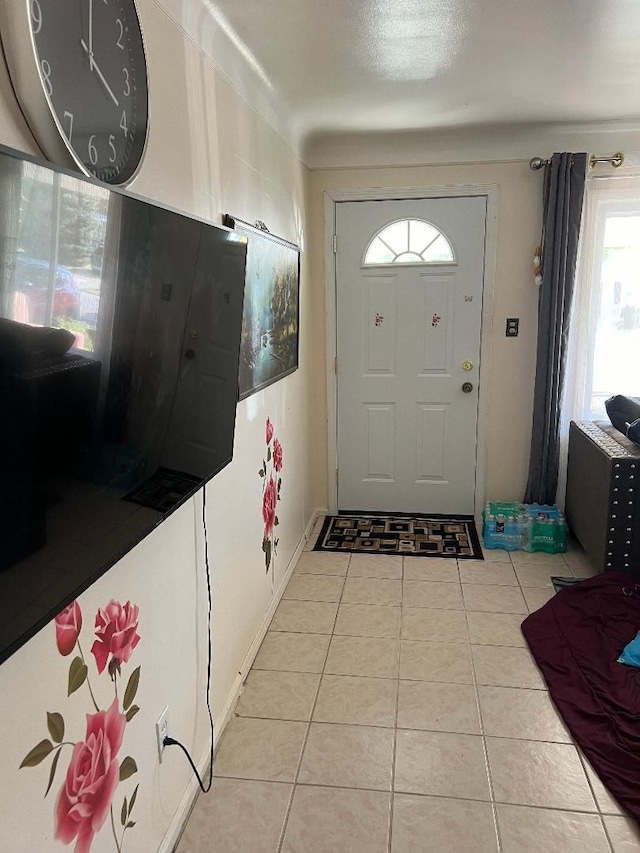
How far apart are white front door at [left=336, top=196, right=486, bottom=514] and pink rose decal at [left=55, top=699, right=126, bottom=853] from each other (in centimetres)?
282

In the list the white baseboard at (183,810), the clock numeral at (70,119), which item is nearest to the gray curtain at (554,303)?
the white baseboard at (183,810)

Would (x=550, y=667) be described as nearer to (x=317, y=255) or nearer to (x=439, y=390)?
(x=439, y=390)

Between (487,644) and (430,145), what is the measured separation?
271cm

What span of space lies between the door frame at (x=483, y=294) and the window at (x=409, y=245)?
0.56 feet

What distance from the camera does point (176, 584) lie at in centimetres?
169

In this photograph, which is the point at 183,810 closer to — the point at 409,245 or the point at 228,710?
the point at 228,710

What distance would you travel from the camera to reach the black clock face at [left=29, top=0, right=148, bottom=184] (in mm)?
1050

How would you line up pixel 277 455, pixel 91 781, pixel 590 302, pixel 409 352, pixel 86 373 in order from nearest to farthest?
1. pixel 86 373
2. pixel 91 781
3. pixel 277 455
4. pixel 590 302
5. pixel 409 352

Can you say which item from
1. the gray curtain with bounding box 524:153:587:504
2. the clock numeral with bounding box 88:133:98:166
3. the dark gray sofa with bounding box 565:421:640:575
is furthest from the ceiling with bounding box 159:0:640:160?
the dark gray sofa with bounding box 565:421:640:575

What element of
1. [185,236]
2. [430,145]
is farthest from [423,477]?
[185,236]

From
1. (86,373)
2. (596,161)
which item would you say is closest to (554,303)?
(596,161)

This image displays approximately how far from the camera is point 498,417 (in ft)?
12.6

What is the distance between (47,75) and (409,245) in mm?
2948

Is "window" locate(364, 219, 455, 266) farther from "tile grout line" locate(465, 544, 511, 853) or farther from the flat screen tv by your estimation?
the flat screen tv
